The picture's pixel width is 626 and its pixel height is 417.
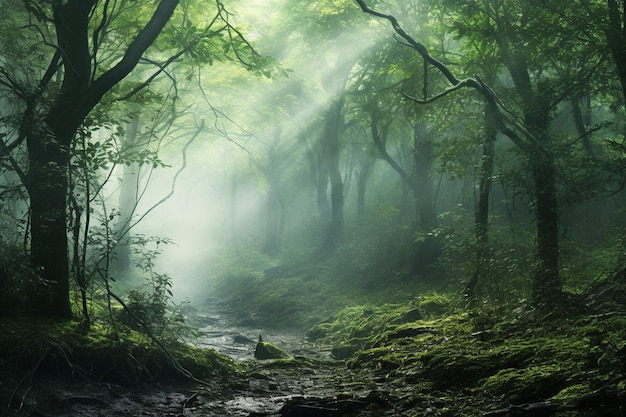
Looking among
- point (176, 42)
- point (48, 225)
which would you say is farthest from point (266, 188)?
point (48, 225)

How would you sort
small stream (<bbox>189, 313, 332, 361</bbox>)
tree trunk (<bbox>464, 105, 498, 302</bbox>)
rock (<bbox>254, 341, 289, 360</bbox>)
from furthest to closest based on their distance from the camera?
small stream (<bbox>189, 313, 332, 361</bbox>), rock (<bbox>254, 341, 289, 360</bbox>), tree trunk (<bbox>464, 105, 498, 302</bbox>)

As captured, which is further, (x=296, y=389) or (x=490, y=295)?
(x=490, y=295)

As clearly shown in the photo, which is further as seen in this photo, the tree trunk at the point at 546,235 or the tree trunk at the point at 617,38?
the tree trunk at the point at 546,235

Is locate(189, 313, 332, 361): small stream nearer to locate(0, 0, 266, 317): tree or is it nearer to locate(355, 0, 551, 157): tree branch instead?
locate(0, 0, 266, 317): tree

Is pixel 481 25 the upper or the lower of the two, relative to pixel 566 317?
upper

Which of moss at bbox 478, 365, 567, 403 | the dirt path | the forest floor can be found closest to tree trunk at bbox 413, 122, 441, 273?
the forest floor

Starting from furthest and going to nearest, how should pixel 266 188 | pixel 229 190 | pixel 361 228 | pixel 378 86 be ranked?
pixel 229 190 → pixel 266 188 → pixel 361 228 → pixel 378 86

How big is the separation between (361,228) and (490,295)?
53.0 ft

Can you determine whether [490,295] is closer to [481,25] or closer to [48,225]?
[481,25]

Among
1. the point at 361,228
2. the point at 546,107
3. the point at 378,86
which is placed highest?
the point at 378,86

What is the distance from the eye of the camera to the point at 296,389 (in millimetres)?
8086

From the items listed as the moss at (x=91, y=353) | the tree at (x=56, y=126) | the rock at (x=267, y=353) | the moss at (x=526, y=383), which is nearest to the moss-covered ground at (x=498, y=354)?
the moss at (x=526, y=383)

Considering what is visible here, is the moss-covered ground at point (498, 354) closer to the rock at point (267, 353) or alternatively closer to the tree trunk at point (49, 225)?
the rock at point (267, 353)

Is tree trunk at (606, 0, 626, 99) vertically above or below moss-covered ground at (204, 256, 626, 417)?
above
